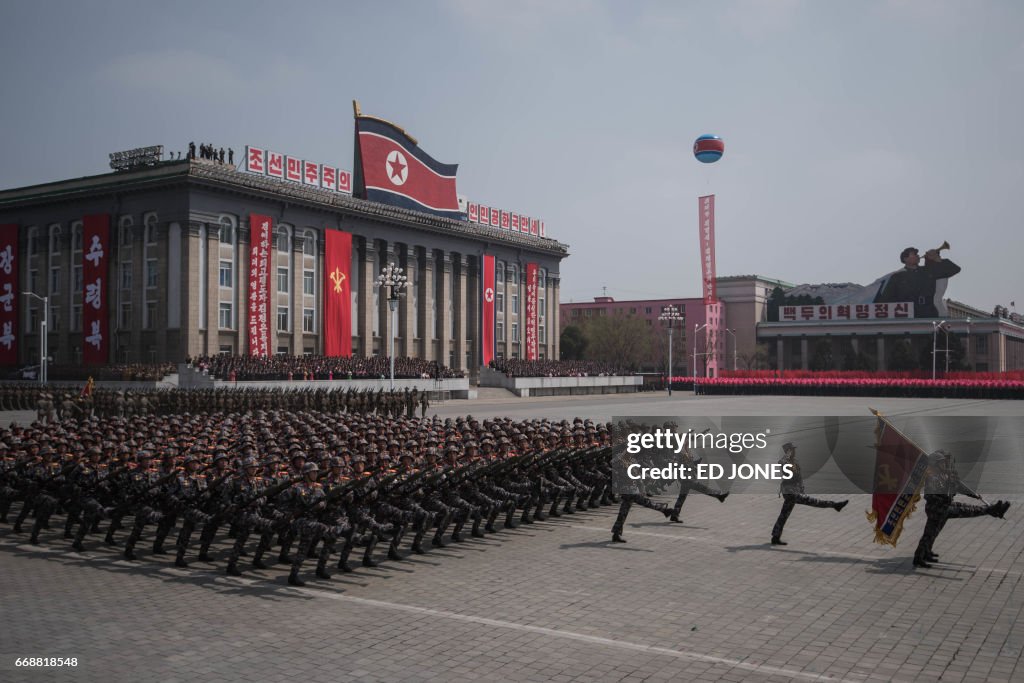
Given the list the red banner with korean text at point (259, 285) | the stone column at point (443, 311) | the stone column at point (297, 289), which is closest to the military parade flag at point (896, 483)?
the red banner with korean text at point (259, 285)

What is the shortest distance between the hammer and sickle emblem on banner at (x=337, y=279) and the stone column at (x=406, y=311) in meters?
7.17

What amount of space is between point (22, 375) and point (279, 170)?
809 inches

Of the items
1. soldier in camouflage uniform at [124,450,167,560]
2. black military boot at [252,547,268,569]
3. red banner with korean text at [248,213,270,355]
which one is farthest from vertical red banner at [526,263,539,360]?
black military boot at [252,547,268,569]

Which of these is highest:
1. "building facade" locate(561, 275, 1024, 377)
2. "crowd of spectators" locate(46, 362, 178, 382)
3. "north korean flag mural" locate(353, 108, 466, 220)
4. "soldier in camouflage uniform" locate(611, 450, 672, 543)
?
"north korean flag mural" locate(353, 108, 466, 220)

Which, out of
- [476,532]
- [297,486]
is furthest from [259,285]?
[297,486]

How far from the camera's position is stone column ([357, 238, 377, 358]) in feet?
217

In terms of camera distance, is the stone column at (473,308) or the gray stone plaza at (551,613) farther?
the stone column at (473,308)

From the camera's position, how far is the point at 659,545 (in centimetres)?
1252

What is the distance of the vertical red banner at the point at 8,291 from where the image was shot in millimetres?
60688

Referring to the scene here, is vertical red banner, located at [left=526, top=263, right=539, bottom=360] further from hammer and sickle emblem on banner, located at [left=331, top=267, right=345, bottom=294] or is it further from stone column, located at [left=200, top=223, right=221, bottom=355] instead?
stone column, located at [left=200, top=223, right=221, bottom=355]

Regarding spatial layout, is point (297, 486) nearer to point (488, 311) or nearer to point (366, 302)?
point (366, 302)

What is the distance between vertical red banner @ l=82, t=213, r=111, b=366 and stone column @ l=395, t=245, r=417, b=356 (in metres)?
21.5

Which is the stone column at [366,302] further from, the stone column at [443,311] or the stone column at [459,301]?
the stone column at [459,301]

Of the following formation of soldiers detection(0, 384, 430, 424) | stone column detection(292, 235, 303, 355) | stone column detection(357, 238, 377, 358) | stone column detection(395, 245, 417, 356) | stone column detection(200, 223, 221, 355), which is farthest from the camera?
stone column detection(395, 245, 417, 356)
